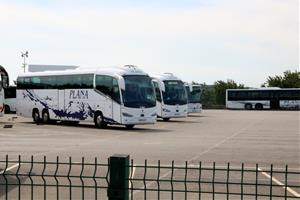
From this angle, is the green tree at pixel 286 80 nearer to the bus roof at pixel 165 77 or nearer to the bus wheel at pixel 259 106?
the bus wheel at pixel 259 106

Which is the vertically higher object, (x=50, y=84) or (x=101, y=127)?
(x=50, y=84)

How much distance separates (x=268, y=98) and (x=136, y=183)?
2383 inches

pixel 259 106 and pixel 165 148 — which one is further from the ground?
pixel 259 106

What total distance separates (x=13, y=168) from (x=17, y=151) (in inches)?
182

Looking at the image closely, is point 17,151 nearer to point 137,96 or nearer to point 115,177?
point 137,96

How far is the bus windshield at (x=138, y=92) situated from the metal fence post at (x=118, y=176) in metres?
22.7

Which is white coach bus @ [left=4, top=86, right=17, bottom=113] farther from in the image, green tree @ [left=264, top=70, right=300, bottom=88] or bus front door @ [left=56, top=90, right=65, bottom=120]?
green tree @ [left=264, top=70, right=300, bottom=88]

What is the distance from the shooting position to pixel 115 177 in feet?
15.3

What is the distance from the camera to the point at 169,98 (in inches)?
1471

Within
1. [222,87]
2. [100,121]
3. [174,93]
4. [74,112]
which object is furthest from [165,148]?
[222,87]

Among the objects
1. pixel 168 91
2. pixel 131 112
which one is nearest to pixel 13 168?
pixel 131 112

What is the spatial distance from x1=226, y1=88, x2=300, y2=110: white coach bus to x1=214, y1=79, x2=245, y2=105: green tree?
616 inches

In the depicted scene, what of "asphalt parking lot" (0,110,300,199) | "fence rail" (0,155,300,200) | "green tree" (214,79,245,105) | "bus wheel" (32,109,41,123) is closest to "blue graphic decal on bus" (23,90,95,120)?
"bus wheel" (32,109,41,123)

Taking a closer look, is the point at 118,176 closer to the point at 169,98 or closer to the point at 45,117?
the point at 45,117
